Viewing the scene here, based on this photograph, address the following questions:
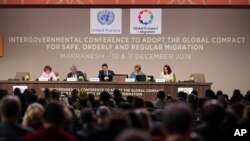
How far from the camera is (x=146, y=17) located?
2078cm

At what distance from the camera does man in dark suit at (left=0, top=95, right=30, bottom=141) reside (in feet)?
17.5

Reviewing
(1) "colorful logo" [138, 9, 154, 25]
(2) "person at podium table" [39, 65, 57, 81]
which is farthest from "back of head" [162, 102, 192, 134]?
(1) "colorful logo" [138, 9, 154, 25]

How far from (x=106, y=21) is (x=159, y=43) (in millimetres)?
1942

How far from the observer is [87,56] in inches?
838

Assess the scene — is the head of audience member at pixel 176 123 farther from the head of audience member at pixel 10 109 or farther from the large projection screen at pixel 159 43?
the large projection screen at pixel 159 43

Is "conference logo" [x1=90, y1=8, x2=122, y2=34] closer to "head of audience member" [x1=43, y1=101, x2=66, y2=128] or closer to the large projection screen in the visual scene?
the large projection screen

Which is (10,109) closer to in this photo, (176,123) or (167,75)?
(176,123)

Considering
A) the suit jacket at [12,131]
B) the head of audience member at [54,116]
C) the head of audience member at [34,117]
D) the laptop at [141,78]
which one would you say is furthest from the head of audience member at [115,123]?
the laptop at [141,78]

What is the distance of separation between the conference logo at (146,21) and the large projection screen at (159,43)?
0.03 meters

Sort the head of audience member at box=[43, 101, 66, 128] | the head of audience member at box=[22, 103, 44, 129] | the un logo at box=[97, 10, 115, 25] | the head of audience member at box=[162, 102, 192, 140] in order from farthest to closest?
the un logo at box=[97, 10, 115, 25]
the head of audience member at box=[22, 103, 44, 129]
the head of audience member at box=[43, 101, 66, 128]
the head of audience member at box=[162, 102, 192, 140]

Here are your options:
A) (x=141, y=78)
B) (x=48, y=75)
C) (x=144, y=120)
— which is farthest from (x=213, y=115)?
(x=48, y=75)

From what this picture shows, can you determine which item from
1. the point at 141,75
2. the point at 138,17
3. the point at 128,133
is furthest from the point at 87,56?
the point at 128,133

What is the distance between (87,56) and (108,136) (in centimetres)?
1651

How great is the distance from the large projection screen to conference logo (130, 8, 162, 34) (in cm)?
3
